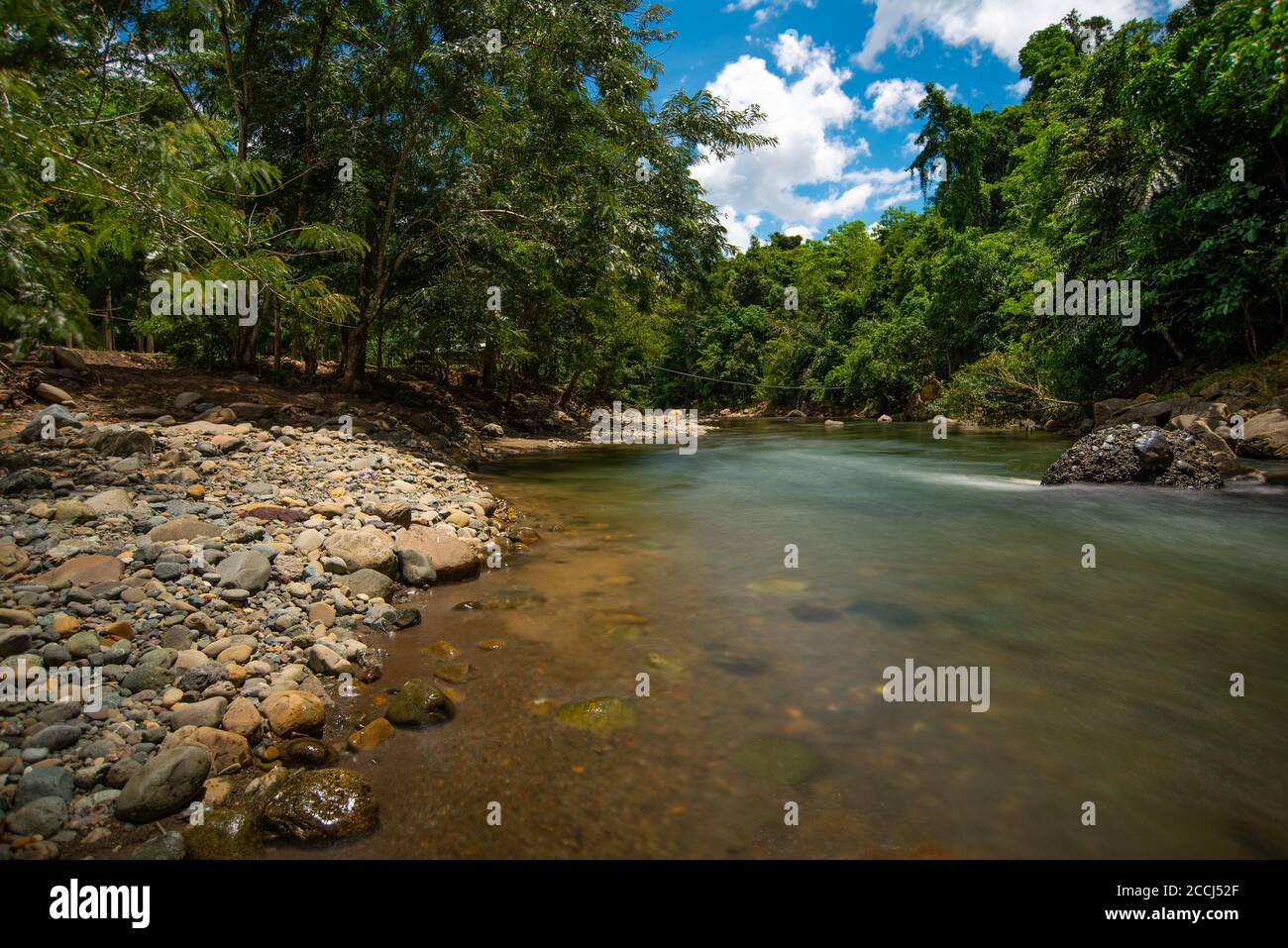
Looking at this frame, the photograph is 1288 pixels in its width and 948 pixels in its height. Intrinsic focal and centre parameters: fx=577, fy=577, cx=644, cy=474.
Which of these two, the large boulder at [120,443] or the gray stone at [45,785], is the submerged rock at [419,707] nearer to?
the gray stone at [45,785]

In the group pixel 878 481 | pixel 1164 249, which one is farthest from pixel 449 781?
pixel 1164 249

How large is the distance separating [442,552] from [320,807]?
306 cm

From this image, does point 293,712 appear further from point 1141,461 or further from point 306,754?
point 1141,461

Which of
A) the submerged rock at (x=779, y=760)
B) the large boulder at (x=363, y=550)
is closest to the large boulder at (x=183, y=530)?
the large boulder at (x=363, y=550)

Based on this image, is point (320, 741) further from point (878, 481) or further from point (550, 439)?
point (550, 439)

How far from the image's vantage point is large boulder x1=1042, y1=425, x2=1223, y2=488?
9.20 meters

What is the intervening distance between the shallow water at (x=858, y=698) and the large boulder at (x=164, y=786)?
66 centimetres

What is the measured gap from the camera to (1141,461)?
946 cm

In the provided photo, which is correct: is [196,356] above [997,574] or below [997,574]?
above

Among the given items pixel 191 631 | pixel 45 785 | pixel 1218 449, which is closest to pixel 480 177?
pixel 191 631

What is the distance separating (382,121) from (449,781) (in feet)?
41.6

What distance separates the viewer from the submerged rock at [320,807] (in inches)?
88.5

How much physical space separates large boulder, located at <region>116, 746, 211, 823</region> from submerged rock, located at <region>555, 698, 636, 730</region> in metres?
1.58

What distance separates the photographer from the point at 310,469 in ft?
22.1
